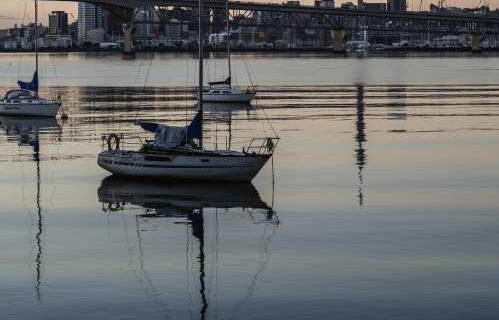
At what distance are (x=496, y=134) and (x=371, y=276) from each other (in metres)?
36.4

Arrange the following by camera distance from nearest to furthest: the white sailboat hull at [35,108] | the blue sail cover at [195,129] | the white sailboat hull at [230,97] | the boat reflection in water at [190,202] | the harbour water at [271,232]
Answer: the harbour water at [271,232] → the boat reflection in water at [190,202] → the blue sail cover at [195,129] → the white sailboat hull at [35,108] → the white sailboat hull at [230,97]

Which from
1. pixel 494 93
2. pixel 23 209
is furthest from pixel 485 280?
pixel 494 93

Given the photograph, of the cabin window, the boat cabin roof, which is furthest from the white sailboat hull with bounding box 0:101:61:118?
the cabin window

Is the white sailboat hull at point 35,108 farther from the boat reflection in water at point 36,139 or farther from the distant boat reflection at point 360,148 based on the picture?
the distant boat reflection at point 360,148

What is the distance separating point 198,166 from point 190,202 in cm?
298

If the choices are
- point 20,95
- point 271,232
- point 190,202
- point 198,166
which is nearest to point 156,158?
point 198,166

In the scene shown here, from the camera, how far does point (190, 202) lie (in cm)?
3944

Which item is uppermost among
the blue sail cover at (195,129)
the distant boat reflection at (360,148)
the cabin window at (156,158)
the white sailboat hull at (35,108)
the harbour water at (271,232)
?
the blue sail cover at (195,129)

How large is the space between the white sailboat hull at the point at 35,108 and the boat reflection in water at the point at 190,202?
31.6 m

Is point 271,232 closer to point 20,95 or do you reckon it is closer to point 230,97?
point 20,95

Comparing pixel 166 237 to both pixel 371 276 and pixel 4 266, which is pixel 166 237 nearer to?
pixel 4 266

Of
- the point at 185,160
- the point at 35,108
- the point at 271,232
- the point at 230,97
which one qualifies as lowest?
the point at 271,232

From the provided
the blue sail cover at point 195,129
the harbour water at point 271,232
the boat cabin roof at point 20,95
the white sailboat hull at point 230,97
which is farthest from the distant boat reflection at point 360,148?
the boat cabin roof at point 20,95

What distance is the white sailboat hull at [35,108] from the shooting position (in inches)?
2975
